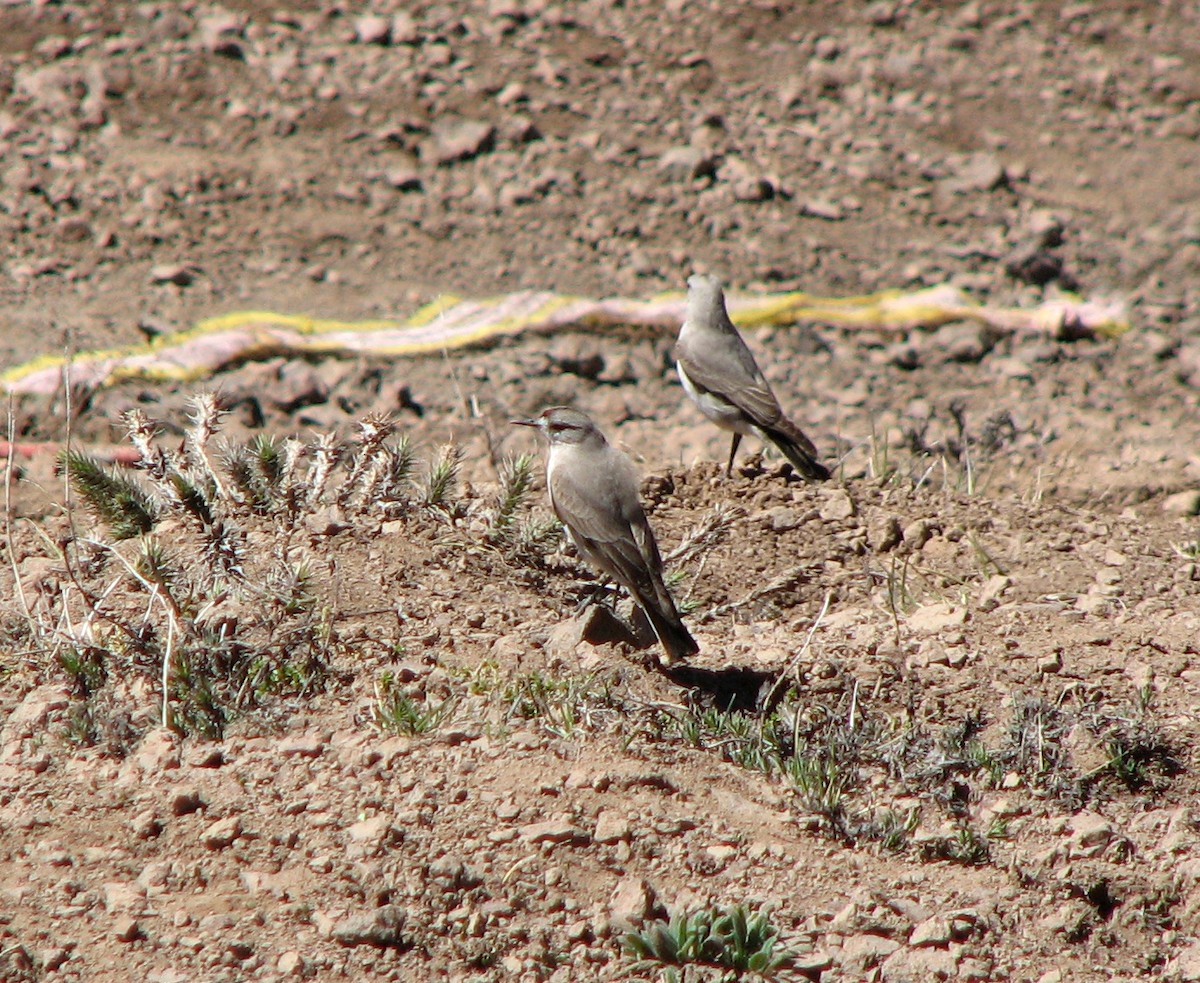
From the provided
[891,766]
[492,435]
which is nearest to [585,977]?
[891,766]

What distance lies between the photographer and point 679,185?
413 inches

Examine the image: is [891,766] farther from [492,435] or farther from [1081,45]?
[1081,45]

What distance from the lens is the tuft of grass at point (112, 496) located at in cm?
515

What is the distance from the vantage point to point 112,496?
5316 mm

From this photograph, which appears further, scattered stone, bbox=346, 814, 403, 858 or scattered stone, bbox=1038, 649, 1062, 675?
scattered stone, bbox=1038, 649, 1062, 675

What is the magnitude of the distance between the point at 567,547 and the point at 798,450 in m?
1.67

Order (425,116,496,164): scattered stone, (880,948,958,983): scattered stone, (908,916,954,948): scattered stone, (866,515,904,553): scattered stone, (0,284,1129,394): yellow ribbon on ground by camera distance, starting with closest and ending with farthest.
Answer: (880,948,958,983): scattered stone, (908,916,954,948): scattered stone, (866,515,904,553): scattered stone, (0,284,1129,394): yellow ribbon on ground, (425,116,496,164): scattered stone

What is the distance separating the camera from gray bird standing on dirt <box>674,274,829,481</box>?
7.11 metres

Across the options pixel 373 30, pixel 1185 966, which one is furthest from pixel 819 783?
pixel 373 30

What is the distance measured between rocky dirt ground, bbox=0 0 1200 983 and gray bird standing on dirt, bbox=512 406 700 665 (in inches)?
7.6

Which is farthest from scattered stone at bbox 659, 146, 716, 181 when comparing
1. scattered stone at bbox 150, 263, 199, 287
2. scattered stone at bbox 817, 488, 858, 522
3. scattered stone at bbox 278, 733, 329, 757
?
scattered stone at bbox 278, 733, 329, 757

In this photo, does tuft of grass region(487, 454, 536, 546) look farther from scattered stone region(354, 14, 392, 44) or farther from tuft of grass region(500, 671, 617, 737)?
scattered stone region(354, 14, 392, 44)

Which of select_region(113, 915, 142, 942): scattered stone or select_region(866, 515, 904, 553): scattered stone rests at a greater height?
select_region(113, 915, 142, 942): scattered stone

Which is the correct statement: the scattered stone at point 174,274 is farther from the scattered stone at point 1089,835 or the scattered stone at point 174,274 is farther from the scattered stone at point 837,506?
the scattered stone at point 1089,835
